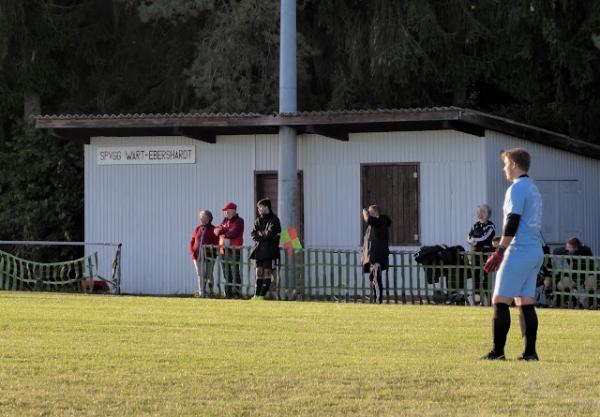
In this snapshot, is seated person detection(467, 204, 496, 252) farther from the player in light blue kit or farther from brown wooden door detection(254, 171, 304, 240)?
the player in light blue kit

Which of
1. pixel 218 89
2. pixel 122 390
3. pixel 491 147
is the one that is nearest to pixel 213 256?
pixel 491 147

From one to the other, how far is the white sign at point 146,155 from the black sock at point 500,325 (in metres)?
16.7

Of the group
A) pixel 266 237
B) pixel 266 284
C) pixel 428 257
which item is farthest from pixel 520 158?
pixel 266 284

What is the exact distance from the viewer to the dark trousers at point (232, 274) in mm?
26328

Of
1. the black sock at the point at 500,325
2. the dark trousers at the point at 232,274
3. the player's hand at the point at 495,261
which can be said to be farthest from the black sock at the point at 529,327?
the dark trousers at the point at 232,274

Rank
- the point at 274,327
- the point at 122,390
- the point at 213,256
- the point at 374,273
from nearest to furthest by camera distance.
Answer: the point at 122,390, the point at 274,327, the point at 374,273, the point at 213,256

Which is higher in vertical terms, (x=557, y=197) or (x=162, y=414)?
(x=557, y=197)

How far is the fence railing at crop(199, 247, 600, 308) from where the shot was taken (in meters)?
23.9

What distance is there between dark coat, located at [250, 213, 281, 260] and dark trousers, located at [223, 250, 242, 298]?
3.62 feet

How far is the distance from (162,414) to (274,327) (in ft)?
23.0

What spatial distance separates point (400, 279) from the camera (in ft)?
84.2

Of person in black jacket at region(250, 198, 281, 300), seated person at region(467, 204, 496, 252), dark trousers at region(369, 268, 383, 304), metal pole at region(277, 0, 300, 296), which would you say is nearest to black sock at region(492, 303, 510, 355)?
seated person at region(467, 204, 496, 252)

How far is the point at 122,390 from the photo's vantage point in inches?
440

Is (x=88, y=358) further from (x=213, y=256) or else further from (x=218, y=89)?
(x=218, y=89)
